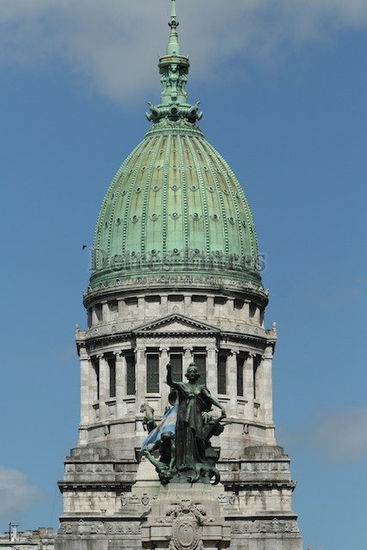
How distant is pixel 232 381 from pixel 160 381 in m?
5.95

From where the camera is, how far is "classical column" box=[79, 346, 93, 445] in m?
186

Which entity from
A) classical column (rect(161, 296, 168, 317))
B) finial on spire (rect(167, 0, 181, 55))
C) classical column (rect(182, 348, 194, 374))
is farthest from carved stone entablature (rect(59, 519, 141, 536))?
finial on spire (rect(167, 0, 181, 55))

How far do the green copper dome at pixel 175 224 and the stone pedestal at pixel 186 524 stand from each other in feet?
336

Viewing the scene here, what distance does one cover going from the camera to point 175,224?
186000mm

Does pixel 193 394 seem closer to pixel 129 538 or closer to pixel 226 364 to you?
pixel 129 538

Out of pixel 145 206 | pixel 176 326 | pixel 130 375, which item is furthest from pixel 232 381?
pixel 145 206

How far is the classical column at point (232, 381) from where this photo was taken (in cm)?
18300

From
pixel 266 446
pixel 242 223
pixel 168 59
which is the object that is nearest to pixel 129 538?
pixel 266 446

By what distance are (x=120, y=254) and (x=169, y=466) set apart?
10338 centimetres

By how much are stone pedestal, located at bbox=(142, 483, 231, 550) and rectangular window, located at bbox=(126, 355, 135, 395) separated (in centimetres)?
10092

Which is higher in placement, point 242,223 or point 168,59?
point 168,59

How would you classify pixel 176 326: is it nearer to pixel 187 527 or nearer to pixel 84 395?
pixel 84 395

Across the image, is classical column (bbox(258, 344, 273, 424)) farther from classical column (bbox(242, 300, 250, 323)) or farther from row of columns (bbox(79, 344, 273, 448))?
classical column (bbox(242, 300, 250, 323))

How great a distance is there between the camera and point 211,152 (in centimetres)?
19000
